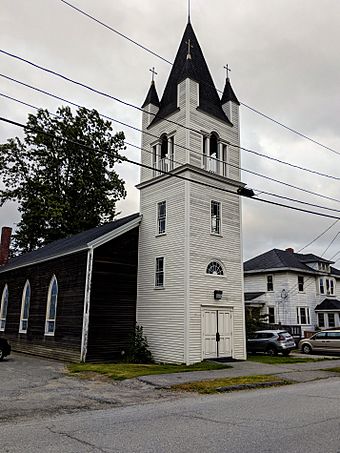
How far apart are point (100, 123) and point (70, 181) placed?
6.83m

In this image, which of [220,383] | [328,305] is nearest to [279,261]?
[328,305]

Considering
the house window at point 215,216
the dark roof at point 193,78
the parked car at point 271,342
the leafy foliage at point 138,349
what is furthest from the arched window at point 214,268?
the parked car at point 271,342

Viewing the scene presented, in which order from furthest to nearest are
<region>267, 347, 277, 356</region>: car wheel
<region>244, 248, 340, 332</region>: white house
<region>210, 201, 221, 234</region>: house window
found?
<region>244, 248, 340, 332</region>: white house, <region>267, 347, 277, 356</region>: car wheel, <region>210, 201, 221, 234</region>: house window

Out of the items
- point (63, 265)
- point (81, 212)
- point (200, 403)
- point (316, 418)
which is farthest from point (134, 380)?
point (81, 212)

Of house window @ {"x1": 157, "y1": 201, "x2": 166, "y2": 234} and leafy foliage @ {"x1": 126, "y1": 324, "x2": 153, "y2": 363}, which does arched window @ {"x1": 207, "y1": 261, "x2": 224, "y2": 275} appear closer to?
house window @ {"x1": 157, "y1": 201, "x2": 166, "y2": 234}

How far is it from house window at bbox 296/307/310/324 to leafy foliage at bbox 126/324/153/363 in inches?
953

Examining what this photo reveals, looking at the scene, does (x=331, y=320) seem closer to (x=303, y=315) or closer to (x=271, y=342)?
(x=303, y=315)

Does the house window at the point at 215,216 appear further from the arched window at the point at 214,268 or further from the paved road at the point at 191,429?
the paved road at the point at 191,429

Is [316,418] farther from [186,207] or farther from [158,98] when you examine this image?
[158,98]

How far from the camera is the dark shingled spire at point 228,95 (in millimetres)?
23359

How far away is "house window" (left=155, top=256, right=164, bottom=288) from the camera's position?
19.9 m

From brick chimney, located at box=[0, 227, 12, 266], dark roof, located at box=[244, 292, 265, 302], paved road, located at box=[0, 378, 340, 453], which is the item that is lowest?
paved road, located at box=[0, 378, 340, 453]

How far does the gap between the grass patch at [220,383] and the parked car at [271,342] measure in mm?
11408

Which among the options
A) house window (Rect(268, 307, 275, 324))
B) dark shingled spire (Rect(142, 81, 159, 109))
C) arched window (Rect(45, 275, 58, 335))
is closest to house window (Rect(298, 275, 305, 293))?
house window (Rect(268, 307, 275, 324))
